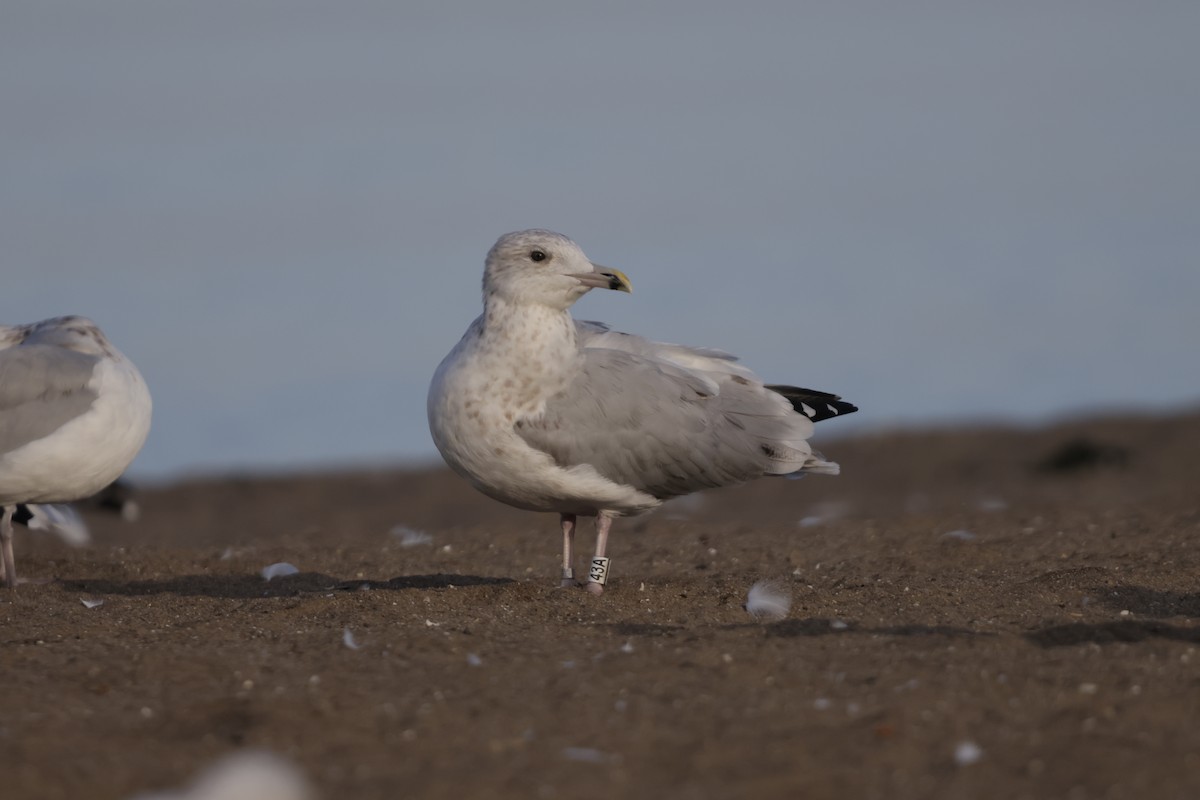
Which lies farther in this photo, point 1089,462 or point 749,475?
point 1089,462

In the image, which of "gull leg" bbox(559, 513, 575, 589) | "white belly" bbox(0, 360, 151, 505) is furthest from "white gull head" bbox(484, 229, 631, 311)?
"white belly" bbox(0, 360, 151, 505)

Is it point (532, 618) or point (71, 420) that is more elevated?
point (71, 420)

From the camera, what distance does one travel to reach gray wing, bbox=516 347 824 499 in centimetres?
748

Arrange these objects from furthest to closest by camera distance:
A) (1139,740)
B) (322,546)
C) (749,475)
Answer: (322,546) < (749,475) < (1139,740)

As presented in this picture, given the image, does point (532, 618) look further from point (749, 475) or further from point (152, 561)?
point (152, 561)

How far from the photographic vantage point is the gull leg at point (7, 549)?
28.6 ft

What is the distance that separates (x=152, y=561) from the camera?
952 cm

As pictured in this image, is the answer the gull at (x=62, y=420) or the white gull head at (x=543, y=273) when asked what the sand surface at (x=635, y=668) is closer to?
the gull at (x=62, y=420)

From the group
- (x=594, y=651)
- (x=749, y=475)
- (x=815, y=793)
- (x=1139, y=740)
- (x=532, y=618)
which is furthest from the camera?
(x=749, y=475)

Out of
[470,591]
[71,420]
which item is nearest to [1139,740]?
[470,591]

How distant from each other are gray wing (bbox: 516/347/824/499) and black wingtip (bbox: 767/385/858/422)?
0.17 m

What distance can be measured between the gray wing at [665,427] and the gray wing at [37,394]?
8.81ft

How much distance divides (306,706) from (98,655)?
1323mm

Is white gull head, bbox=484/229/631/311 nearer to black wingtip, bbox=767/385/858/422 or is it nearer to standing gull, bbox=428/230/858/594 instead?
standing gull, bbox=428/230/858/594
